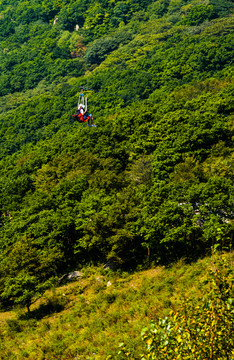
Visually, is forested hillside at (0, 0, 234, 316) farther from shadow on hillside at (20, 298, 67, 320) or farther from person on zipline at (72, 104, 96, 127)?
person on zipline at (72, 104, 96, 127)

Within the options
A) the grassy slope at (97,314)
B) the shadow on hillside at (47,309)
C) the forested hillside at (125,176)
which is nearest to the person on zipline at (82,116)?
the forested hillside at (125,176)

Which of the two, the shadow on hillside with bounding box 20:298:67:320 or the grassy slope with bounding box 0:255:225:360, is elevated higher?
the grassy slope with bounding box 0:255:225:360

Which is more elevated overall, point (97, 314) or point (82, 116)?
point (82, 116)

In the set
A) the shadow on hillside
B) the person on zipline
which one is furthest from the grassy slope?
the person on zipline

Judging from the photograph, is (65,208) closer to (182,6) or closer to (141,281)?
(141,281)

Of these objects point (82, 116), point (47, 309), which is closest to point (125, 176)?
point (82, 116)

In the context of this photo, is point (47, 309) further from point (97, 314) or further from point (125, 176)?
point (125, 176)

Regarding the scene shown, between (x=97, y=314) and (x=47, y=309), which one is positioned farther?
(x=47, y=309)

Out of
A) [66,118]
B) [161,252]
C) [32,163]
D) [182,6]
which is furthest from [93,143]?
[182,6]
